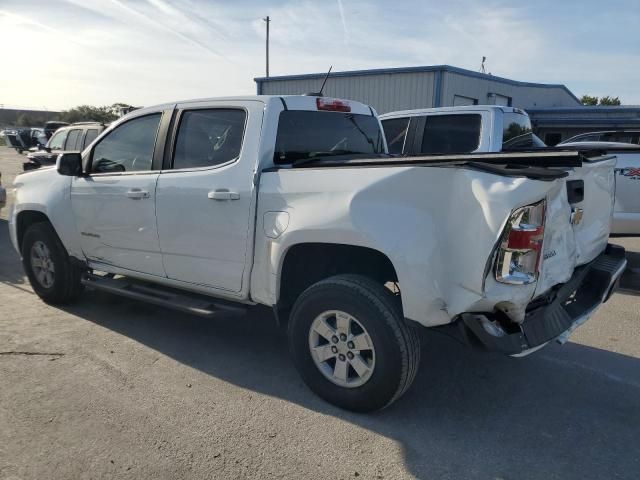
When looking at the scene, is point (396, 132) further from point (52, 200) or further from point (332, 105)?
point (52, 200)

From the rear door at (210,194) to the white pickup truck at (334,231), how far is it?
11 millimetres

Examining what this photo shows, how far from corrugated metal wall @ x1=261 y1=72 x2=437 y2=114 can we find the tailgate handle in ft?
49.5

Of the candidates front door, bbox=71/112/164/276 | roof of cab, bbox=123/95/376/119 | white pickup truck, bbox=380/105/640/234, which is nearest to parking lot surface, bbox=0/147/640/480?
front door, bbox=71/112/164/276

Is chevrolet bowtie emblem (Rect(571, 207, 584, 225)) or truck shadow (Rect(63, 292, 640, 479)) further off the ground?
chevrolet bowtie emblem (Rect(571, 207, 584, 225))

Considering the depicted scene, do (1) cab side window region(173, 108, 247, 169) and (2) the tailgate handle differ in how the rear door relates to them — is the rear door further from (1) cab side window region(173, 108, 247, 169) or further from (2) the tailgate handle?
(2) the tailgate handle

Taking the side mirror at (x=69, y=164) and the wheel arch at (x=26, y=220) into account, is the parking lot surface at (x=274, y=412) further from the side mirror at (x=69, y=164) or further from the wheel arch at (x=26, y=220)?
the side mirror at (x=69, y=164)

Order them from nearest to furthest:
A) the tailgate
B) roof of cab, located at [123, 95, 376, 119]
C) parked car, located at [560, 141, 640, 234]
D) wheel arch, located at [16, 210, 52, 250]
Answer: the tailgate < roof of cab, located at [123, 95, 376, 119] < wheel arch, located at [16, 210, 52, 250] < parked car, located at [560, 141, 640, 234]

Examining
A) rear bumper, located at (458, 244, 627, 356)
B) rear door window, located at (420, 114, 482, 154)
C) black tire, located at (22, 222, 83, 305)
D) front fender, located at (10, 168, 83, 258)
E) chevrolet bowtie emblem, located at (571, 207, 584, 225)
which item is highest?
rear door window, located at (420, 114, 482, 154)

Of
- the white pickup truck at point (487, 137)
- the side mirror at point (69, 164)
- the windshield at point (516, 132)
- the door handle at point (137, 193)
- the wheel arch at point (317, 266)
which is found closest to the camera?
the wheel arch at point (317, 266)

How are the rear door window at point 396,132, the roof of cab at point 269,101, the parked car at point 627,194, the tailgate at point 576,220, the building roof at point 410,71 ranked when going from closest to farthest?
the tailgate at point 576,220 → the roof of cab at point 269,101 → the parked car at point 627,194 → the rear door window at point 396,132 → the building roof at point 410,71

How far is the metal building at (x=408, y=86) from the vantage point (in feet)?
56.9

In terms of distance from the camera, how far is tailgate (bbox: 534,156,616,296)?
9.18 ft

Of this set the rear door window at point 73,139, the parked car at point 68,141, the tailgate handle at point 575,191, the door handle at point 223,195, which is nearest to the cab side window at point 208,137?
the door handle at point 223,195

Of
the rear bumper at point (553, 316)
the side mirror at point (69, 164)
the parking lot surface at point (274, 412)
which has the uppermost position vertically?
the side mirror at point (69, 164)
